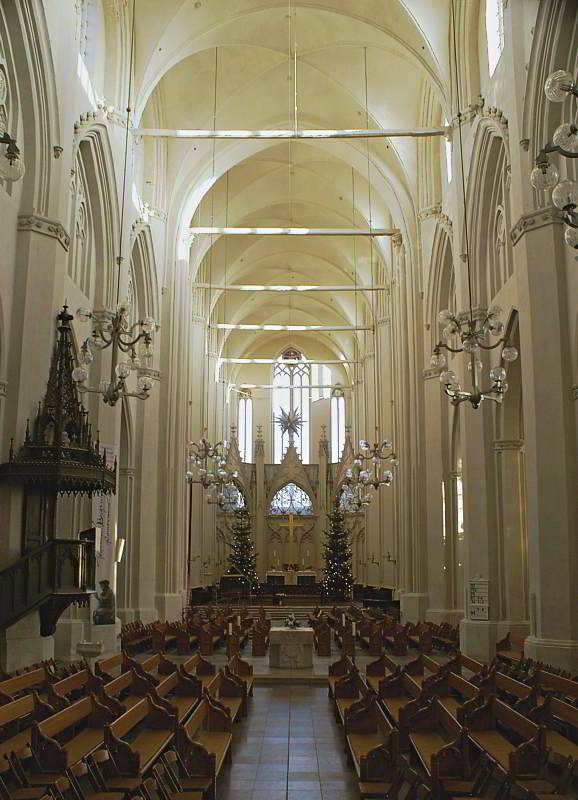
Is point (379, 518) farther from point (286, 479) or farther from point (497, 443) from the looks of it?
point (497, 443)

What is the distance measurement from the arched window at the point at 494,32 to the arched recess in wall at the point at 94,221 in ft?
26.1

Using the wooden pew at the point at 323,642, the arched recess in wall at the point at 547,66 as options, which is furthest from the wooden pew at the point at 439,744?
the wooden pew at the point at 323,642

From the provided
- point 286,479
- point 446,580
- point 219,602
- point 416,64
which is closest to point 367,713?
point 446,580

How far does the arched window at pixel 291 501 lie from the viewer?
4638 cm

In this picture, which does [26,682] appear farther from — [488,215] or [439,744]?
[488,215]

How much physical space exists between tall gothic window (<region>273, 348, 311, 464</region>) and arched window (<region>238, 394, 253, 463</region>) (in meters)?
1.38

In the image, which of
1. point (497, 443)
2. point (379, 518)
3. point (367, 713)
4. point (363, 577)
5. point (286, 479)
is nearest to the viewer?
point (367, 713)

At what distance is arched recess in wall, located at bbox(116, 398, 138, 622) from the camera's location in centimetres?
2234

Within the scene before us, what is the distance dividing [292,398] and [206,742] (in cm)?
4126

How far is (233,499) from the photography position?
33.8 meters

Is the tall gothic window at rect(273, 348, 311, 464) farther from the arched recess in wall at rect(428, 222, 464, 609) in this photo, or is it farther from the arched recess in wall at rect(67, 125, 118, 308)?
the arched recess in wall at rect(67, 125, 118, 308)

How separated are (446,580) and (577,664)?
11050 mm

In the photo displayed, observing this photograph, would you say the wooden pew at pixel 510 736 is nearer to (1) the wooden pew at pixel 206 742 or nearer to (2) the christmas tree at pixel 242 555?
(1) the wooden pew at pixel 206 742

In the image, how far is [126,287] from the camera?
20.3 meters
